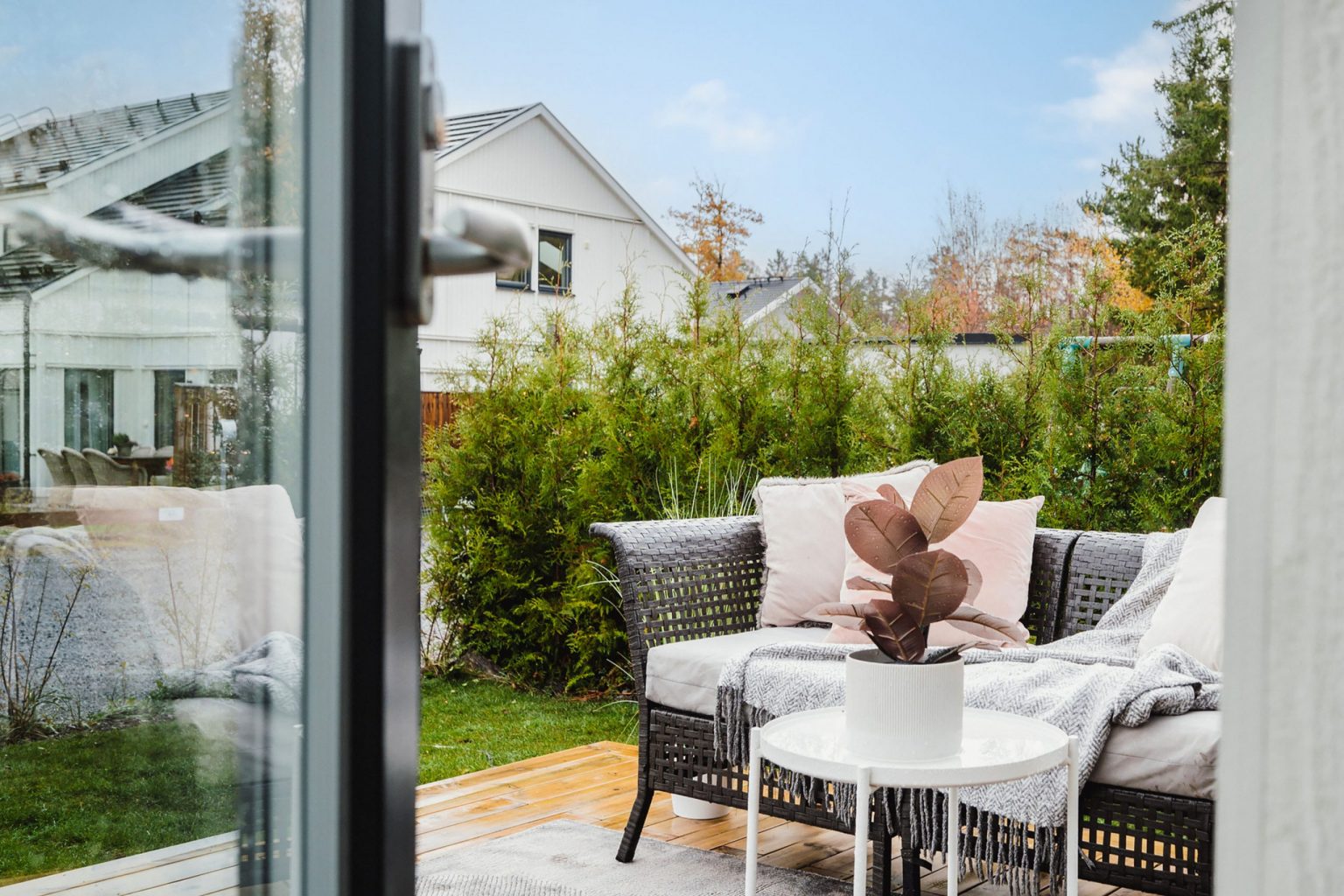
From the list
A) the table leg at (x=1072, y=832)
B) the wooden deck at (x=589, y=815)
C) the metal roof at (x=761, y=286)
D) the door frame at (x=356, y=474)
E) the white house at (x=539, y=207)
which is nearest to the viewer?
the door frame at (x=356, y=474)

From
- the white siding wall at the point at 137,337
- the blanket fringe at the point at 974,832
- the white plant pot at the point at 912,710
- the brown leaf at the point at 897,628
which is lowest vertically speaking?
the blanket fringe at the point at 974,832

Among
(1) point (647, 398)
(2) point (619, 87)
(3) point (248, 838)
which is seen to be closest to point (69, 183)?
(3) point (248, 838)

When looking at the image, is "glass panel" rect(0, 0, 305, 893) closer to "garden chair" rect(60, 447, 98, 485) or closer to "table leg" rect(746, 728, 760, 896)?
"garden chair" rect(60, 447, 98, 485)

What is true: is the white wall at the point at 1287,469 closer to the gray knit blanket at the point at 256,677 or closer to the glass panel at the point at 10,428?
the gray knit blanket at the point at 256,677

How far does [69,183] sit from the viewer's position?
0.73 m

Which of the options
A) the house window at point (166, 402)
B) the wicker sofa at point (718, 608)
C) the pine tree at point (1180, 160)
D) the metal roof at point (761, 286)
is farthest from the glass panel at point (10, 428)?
the pine tree at point (1180, 160)

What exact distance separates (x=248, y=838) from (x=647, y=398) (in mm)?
4250

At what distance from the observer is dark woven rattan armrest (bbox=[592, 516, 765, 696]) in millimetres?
3252

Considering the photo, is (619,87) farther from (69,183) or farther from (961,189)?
(69,183)

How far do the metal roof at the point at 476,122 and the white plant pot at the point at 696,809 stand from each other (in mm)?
9503

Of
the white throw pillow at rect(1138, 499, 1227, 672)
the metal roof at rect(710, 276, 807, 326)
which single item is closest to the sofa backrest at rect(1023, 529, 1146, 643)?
the white throw pillow at rect(1138, 499, 1227, 672)

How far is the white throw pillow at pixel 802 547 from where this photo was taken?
11.4 ft

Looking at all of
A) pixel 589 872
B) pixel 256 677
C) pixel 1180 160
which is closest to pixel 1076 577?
pixel 589 872

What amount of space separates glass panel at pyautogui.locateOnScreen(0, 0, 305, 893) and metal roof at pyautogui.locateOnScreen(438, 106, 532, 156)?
38.0 feet
